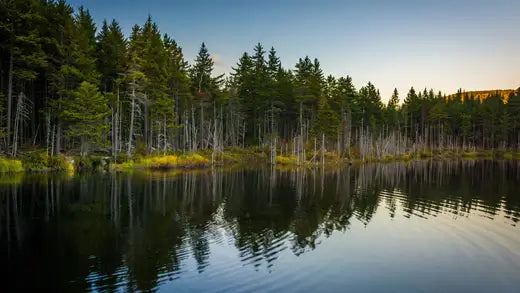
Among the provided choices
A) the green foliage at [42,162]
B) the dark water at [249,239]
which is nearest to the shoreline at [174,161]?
the green foliage at [42,162]

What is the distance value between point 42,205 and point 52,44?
31.1 meters

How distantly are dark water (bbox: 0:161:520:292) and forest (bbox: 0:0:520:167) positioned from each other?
15.0 meters

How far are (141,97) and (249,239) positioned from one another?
40.8 metres

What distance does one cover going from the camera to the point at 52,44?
154ft

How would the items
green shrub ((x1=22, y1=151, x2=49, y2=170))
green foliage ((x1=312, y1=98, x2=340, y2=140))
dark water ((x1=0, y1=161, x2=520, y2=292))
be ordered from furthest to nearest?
green foliage ((x1=312, y1=98, x2=340, y2=140))
green shrub ((x1=22, y1=151, x2=49, y2=170))
dark water ((x1=0, y1=161, x2=520, y2=292))

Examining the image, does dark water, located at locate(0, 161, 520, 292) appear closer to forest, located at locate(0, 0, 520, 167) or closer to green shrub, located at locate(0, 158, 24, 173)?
green shrub, located at locate(0, 158, 24, 173)

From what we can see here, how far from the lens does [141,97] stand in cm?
5331

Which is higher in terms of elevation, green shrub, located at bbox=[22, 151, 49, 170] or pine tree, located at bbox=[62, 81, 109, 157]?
pine tree, located at bbox=[62, 81, 109, 157]

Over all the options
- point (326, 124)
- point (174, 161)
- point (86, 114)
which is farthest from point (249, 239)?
point (326, 124)

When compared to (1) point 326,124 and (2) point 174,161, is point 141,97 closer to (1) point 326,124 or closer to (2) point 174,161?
(2) point 174,161

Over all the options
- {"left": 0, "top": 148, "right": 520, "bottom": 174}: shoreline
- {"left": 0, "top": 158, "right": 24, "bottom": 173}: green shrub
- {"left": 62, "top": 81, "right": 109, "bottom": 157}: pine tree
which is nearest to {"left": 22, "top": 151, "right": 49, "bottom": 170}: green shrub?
{"left": 0, "top": 148, "right": 520, "bottom": 174}: shoreline

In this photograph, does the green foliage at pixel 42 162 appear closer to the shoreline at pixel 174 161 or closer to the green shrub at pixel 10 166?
the shoreline at pixel 174 161

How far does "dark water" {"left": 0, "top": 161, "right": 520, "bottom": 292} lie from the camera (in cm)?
1258

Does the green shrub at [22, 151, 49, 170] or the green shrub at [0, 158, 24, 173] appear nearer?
the green shrub at [0, 158, 24, 173]
